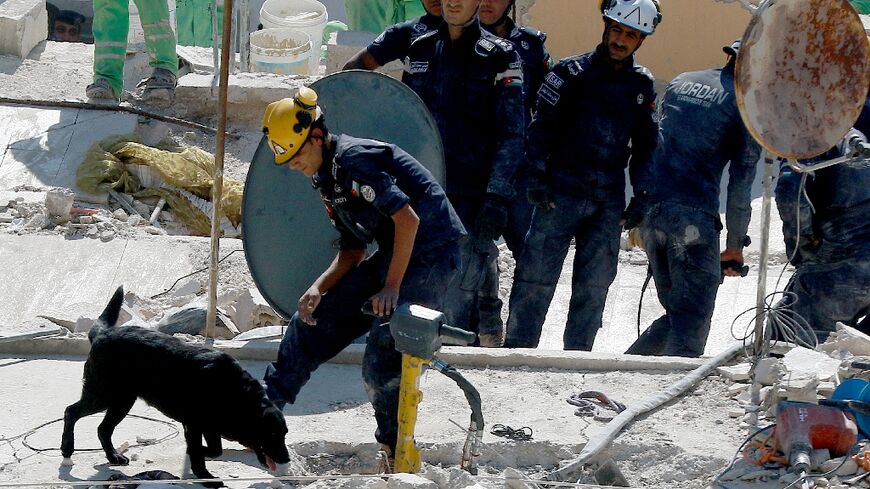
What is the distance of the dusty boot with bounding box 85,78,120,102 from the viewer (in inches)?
392

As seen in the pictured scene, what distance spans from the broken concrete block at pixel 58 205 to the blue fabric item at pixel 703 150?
3775 millimetres

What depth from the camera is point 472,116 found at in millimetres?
6875

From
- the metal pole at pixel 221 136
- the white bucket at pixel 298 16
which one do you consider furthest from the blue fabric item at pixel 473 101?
the white bucket at pixel 298 16

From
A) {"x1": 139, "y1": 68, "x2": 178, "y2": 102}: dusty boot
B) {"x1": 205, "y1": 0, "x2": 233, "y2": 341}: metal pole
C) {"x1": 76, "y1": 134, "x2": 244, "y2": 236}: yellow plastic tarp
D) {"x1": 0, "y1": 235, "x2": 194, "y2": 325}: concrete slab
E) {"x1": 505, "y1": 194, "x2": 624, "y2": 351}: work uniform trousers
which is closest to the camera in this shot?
{"x1": 205, "y1": 0, "x2": 233, "y2": 341}: metal pole

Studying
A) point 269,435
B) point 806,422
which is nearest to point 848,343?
point 806,422

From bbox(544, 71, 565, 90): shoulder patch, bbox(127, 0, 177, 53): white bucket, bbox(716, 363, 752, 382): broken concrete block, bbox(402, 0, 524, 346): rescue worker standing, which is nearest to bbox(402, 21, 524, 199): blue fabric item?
bbox(402, 0, 524, 346): rescue worker standing

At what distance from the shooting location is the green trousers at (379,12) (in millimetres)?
11633

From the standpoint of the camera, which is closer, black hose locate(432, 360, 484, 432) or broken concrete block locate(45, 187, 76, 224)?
black hose locate(432, 360, 484, 432)

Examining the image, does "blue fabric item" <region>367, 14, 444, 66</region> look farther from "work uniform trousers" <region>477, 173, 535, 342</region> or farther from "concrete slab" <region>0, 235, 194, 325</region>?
"concrete slab" <region>0, 235, 194, 325</region>

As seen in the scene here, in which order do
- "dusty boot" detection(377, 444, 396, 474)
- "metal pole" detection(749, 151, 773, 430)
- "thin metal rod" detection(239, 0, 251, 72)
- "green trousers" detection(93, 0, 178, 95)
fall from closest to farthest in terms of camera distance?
"dusty boot" detection(377, 444, 396, 474) < "metal pole" detection(749, 151, 773, 430) < "green trousers" detection(93, 0, 178, 95) < "thin metal rod" detection(239, 0, 251, 72)

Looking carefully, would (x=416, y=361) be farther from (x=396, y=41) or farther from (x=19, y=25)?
(x=19, y=25)

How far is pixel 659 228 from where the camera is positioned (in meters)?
6.96

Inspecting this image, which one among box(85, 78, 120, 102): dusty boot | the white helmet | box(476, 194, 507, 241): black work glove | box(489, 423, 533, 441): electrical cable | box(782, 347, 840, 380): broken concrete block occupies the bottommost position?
box(489, 423, 533, 441): electrical cable

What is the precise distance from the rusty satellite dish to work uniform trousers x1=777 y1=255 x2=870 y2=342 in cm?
140
